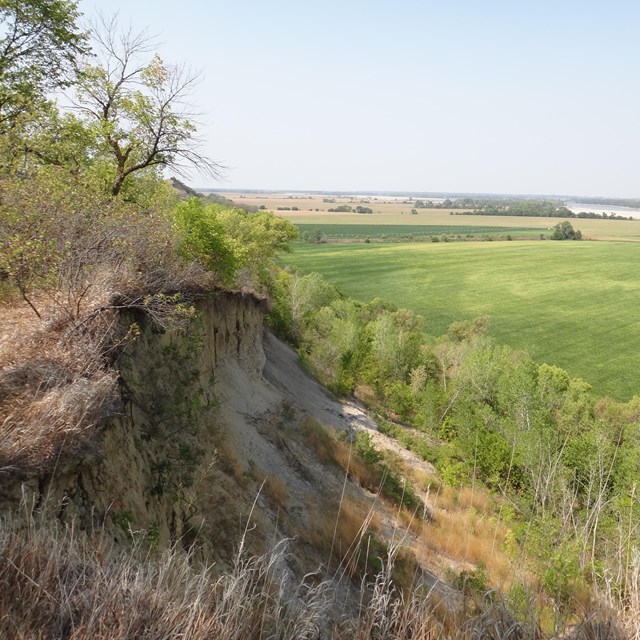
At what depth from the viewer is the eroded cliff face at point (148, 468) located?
525cm

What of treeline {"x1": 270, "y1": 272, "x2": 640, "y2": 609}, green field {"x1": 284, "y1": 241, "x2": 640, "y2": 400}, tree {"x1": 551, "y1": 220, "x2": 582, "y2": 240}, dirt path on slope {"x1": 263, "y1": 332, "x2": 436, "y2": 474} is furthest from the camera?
tree {"x1": 551, "y1": 220, "x2": 582, "y2": 240}

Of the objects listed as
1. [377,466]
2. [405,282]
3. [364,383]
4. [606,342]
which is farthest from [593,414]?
[405,282]

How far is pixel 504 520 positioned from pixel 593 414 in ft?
62.5

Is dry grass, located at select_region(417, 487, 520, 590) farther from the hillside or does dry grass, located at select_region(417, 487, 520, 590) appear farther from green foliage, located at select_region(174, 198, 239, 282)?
green foliage, located at select_region(174, 198, 239, 282)

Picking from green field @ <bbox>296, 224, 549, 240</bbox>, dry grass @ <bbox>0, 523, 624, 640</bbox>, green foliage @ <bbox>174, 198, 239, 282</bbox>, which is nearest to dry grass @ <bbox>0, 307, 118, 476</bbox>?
dry grass @ <bbox>0, 523, 624, 640</bbox>

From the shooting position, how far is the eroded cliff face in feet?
17.2

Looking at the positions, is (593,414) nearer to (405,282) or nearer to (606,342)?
(606,342)

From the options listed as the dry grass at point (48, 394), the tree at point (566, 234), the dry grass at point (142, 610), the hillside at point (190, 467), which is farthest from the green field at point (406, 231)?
the dry grass at point (142, 610)

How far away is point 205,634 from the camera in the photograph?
10.6 feet

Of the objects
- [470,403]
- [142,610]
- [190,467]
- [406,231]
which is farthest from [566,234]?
[142,610]

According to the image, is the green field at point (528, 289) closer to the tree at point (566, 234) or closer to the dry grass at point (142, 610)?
the tree at point (566, 234)

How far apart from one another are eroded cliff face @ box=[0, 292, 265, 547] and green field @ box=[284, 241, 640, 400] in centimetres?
4279

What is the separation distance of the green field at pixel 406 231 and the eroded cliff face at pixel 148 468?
426 feet

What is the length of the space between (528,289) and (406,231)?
3394 inches
